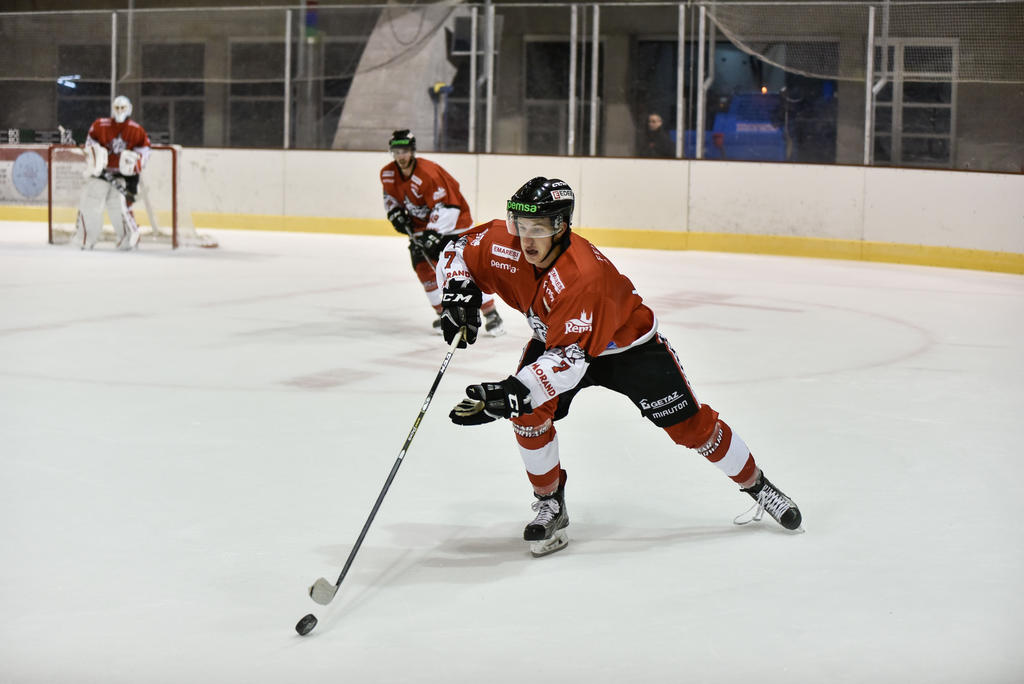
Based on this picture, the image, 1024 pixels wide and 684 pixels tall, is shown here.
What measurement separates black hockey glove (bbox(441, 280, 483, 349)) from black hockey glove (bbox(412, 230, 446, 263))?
355 centimetres

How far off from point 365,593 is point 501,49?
34.8ft

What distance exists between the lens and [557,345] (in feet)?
9.12

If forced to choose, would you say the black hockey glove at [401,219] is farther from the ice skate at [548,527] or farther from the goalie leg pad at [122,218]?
the goalie leg pad at [122,218]

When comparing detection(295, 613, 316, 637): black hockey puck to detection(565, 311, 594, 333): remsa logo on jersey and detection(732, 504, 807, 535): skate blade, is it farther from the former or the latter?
detection(732, 504, 807, 535): skate blade

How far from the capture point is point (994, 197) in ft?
33.6

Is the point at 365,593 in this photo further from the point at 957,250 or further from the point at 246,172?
the point at 246,172

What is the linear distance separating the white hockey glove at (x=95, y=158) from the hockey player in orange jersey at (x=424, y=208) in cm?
515

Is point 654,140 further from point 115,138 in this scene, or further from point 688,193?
point 115,138

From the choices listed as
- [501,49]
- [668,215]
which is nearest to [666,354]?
[668,215]

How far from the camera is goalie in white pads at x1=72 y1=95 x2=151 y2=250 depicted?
1128 cm

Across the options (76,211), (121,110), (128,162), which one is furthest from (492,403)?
(76,211)

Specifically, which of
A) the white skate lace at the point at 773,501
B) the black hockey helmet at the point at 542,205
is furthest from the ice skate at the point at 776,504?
the black hockey helmet at the point at 542,205

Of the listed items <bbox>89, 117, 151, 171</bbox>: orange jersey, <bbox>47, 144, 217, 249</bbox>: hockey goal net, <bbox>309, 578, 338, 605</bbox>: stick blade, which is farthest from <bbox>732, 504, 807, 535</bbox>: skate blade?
<bbox>89, 117, 151, 171</bbox>: orange jersey

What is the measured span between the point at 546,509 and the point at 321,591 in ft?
2.53
